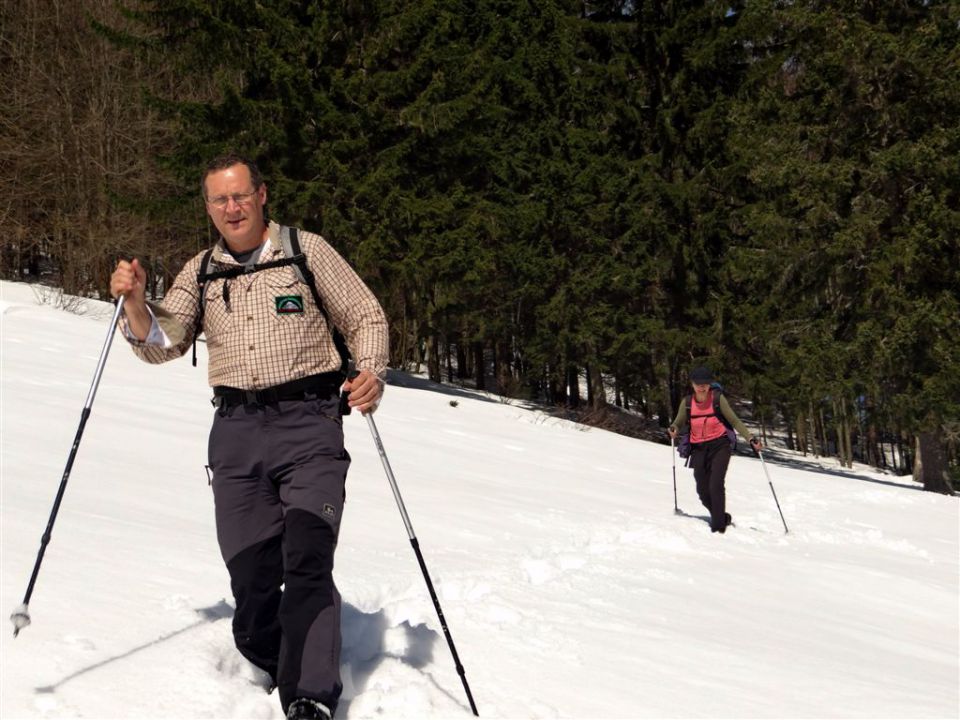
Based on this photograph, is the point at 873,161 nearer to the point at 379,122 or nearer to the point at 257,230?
the point at 379,122

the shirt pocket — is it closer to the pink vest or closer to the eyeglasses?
the eyeglasses

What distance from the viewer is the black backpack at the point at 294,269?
3.49 metres

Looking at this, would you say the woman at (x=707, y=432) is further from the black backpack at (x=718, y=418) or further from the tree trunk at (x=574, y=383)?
the tree trunk at (x=574, y=383)

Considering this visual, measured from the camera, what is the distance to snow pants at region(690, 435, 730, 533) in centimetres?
978

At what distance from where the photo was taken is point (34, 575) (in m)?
3.34

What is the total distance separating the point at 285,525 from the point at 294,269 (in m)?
0.94

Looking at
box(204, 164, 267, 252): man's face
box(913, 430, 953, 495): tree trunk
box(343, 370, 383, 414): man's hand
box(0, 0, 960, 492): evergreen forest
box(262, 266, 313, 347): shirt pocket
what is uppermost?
box(0, 0, 960, 492): evergreen forest

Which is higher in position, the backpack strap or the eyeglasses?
the eyeglasses

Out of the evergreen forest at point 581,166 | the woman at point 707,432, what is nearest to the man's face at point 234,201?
the woman at point 707,432

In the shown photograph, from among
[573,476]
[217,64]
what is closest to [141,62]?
[217,64]

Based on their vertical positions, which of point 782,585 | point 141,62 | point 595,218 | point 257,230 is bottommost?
point 782,585

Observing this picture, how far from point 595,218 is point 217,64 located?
10.7 meters

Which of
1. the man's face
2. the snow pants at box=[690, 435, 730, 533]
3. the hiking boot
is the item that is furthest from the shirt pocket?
the snow pants at box=[690, 435, 730, 533]

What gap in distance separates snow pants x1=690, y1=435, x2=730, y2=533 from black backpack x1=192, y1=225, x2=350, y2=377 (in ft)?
22.7
